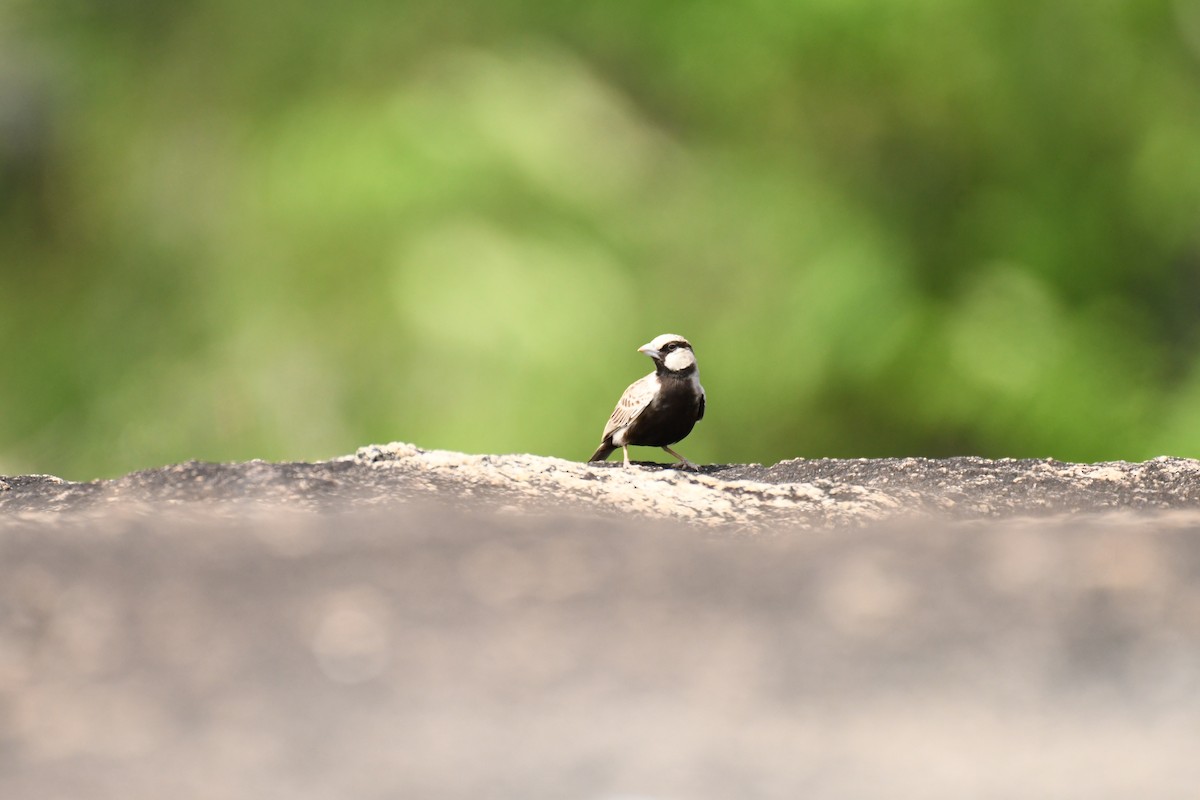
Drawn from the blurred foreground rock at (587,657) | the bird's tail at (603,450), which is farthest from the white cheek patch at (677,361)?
the blurred foreground rock at (587,657)

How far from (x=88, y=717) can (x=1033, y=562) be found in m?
0.68

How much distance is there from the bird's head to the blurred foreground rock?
1.96 feet

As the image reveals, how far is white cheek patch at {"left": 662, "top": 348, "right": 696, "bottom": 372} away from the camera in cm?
181

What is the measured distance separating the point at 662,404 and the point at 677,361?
0.24 ft

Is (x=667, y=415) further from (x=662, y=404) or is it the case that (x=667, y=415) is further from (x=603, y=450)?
(x=603, y=450)

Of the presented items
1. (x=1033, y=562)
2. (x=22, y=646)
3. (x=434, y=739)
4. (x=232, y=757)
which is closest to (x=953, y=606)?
(x=1033, y=562)

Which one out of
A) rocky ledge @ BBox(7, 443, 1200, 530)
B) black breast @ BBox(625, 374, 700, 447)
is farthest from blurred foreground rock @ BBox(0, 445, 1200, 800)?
black breast @ BBox(625, 374, 700, 447)

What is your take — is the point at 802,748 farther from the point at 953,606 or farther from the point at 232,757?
the point at 232,757

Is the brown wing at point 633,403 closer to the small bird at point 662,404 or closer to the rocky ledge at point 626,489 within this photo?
the small bird at point 662,404

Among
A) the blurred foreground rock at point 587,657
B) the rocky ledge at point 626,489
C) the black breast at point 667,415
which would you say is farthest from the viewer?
the black breast at point 667,415

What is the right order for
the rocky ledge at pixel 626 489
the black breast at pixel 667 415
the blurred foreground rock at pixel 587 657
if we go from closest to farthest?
the blurred foreground rock at pixel 587 657 < the rocky ledge at pixel 626 489 < the black breast at pixel 667 415

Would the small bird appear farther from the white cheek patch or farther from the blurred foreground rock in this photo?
the blurred foreground rock

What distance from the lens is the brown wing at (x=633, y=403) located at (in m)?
1.79

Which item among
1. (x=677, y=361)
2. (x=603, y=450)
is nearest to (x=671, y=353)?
(x=677, y=361)
